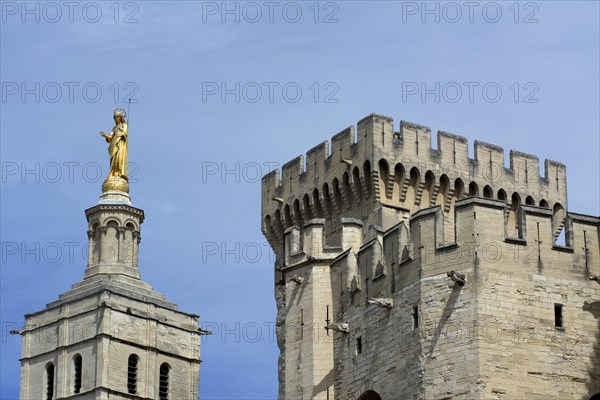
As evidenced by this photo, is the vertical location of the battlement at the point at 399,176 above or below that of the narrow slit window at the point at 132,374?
below

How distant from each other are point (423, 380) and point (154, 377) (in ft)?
208

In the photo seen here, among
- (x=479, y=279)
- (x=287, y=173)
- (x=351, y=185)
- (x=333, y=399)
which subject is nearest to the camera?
(x=479, y=279)

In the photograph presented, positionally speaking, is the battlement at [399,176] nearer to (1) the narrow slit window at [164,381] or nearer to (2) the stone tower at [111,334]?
(2) the stone tower at [111,334]

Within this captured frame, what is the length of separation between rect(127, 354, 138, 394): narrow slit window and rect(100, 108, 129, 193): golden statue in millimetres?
10309

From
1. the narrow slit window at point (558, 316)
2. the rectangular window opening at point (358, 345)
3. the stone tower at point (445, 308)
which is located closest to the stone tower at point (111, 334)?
the stone tower at point (445, 308)

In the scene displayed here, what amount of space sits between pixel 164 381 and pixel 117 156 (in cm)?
1385

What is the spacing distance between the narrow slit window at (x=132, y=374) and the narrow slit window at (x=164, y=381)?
2120 millimetres

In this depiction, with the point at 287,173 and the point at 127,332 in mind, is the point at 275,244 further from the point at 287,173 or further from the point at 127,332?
the point at 127,332

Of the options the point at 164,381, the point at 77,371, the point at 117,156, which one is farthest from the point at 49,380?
the point at 117,156

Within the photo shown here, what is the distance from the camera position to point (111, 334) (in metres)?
99.6

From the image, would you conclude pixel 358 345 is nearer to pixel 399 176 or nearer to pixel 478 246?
pixel 478 246

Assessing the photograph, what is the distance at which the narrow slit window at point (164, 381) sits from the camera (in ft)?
339

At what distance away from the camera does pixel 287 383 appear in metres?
46.3

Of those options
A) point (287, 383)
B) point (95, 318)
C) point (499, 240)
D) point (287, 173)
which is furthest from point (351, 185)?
point (95, 318)
